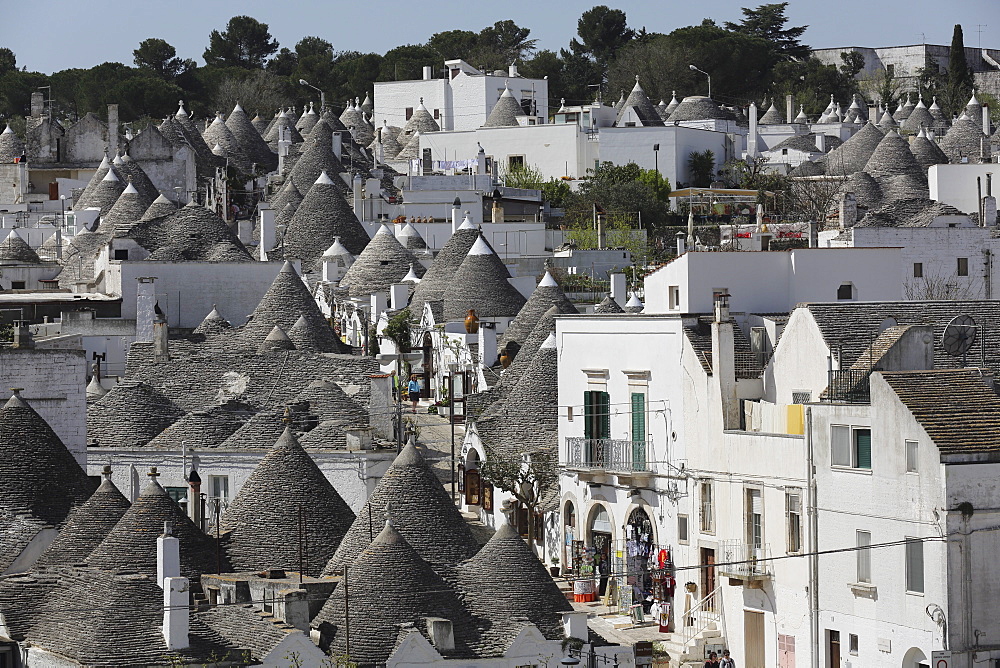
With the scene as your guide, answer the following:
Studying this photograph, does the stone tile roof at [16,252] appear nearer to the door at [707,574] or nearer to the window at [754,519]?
the door at [707,574]

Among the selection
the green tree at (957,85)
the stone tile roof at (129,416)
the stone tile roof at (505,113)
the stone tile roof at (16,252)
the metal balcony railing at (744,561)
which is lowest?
the metal balcony railing at (744,561)

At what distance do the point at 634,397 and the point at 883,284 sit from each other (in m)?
6.15

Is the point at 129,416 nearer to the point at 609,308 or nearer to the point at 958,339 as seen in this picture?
the point at 609,308

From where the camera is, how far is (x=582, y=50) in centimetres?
13550

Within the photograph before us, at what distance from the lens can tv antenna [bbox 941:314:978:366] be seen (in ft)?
108

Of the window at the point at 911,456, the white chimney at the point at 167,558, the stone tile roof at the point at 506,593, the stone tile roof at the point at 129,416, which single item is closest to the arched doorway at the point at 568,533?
the stone tile roof at the point at 129,416

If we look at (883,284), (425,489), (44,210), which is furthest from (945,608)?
(44,210)

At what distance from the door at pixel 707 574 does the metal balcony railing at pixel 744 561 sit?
0.52 m

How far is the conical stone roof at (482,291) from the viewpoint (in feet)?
188

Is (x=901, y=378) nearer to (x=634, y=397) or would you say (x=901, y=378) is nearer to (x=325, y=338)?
(x=634, y=397)

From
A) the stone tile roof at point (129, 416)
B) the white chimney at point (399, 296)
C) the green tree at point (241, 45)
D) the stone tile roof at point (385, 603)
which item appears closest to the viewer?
the stone tile roof at point (385, 603)

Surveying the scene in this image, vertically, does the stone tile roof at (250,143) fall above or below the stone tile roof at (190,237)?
above

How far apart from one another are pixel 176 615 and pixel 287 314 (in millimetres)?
28277

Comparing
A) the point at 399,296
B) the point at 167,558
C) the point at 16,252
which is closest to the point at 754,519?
the point at 167,558
